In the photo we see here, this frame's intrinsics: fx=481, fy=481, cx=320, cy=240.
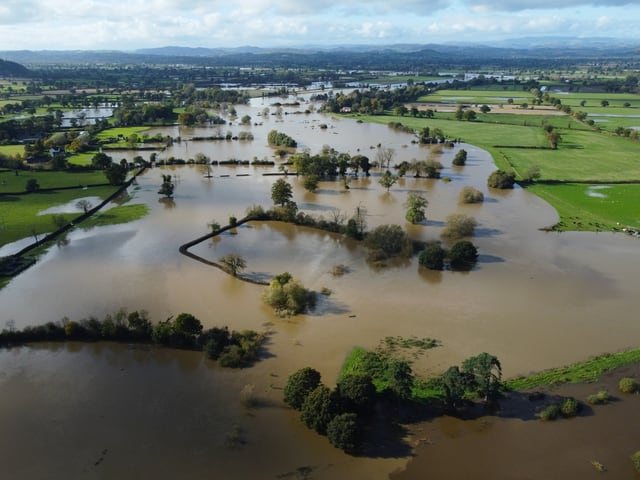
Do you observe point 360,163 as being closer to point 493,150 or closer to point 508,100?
point 493,150

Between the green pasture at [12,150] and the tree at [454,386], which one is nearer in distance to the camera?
the tree at [454,386]

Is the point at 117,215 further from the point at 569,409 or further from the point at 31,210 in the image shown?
the point at 569,409

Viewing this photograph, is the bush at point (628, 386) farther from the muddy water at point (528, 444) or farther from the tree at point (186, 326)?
the tree at point (186, 326)

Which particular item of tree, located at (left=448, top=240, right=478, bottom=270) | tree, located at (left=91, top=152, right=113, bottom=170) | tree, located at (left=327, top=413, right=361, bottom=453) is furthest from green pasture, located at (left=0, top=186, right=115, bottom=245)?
tree, located at (left=448, top=240, right=478, bottom=270)

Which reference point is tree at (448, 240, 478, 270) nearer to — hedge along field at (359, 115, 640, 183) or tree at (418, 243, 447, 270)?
tree at (418, 243, 447, 270)

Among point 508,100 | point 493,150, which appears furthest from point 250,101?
point 493,150

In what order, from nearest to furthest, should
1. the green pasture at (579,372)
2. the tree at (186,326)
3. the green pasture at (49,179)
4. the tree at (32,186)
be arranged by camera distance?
the green pasture at (579,372)
the tree at (186,326)
the tree at (32,186)
the green pasture at (49,179)

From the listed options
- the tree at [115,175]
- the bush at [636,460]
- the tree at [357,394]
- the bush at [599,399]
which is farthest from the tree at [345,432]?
the tree at [115,175]
